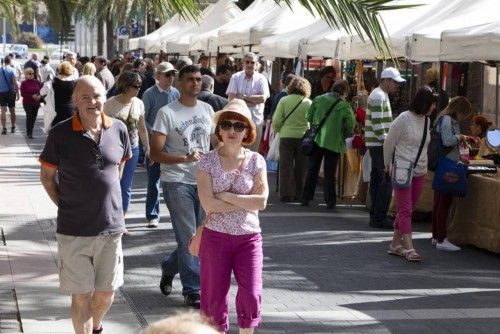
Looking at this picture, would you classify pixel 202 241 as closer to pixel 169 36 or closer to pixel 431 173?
pixel 431 173

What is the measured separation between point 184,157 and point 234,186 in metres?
1.65

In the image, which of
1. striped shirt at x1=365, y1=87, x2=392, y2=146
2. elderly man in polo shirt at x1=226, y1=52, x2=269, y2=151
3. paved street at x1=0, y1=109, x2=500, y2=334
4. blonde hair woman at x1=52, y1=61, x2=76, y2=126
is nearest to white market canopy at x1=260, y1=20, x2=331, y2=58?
elderly man in polo shirt at x1=226, y1=52, x2=269, y2=151

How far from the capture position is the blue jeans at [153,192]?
12969 mm

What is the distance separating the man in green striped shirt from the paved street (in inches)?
9.4

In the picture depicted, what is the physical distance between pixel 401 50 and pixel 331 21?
9.13 metres

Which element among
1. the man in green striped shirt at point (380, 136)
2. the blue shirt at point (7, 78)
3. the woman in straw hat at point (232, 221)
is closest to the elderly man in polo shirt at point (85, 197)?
the woman in straw hat at point (232, 221)

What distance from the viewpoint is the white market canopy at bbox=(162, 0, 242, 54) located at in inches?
1179

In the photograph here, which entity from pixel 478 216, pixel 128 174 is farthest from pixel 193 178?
pixel 478 216

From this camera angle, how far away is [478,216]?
1227 centimetres

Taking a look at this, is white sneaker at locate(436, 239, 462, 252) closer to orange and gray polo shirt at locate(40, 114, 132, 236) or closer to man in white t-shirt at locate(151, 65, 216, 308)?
man in white t-shirt at locate(151, 65, 216, 308)

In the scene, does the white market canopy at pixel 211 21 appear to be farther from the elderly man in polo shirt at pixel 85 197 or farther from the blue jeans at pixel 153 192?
the elderly man in polo shirt at pixel 85 197

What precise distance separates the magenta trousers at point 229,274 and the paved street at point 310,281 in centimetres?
128

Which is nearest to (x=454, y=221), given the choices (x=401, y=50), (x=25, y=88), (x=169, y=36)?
(x=401, y=50)

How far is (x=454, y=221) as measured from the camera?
41.5ft
